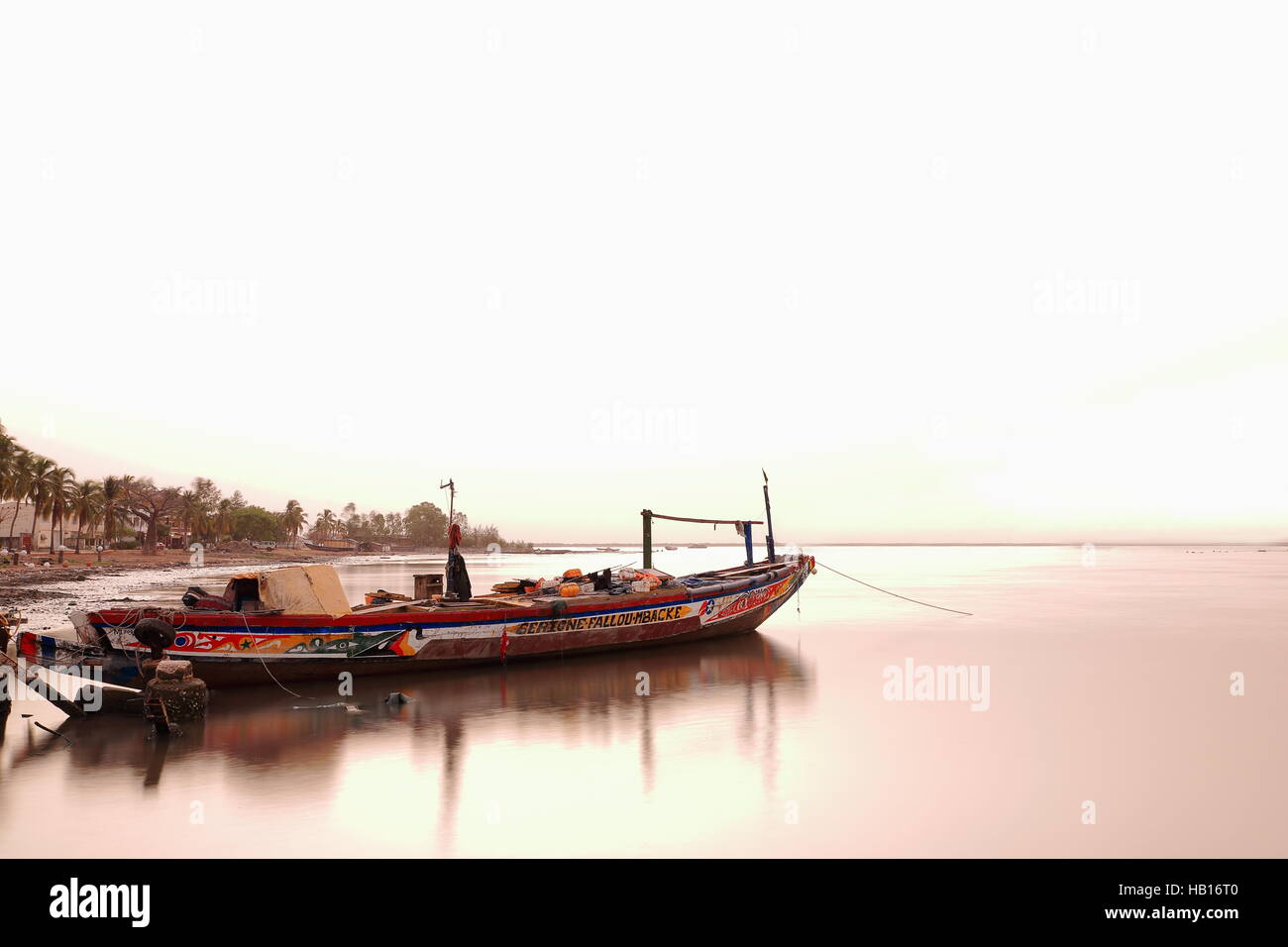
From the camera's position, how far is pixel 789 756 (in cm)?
1380

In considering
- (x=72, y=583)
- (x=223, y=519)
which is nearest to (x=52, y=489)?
(x=72, y=583)

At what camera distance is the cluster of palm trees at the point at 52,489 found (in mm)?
60672

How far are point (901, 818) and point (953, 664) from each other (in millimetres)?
16224

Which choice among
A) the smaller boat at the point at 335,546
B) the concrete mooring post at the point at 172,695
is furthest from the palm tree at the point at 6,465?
the smaller boat at the point at 335,546

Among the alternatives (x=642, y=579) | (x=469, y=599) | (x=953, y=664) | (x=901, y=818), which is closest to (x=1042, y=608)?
(x=953, y=664)

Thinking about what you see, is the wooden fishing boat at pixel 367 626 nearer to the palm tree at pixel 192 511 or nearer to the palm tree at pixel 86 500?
the palm tree at pixel 86 500

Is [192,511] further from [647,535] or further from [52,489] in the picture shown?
[647,535]

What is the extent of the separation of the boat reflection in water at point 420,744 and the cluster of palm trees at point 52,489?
5623 centimetres

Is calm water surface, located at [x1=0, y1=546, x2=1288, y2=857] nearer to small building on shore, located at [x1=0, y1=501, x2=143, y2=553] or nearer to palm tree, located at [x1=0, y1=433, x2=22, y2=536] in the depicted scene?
palm tree, located at [x1=0, y1=433, x2=22, y2=536]

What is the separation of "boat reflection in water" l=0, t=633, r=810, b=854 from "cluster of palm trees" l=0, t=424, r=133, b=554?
184ft

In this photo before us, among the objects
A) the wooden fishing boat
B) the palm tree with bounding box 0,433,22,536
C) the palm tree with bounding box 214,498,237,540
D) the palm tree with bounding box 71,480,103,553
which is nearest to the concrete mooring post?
the wooden fishing boat

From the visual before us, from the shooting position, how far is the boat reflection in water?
10797 mm

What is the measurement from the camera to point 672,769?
12.8m
